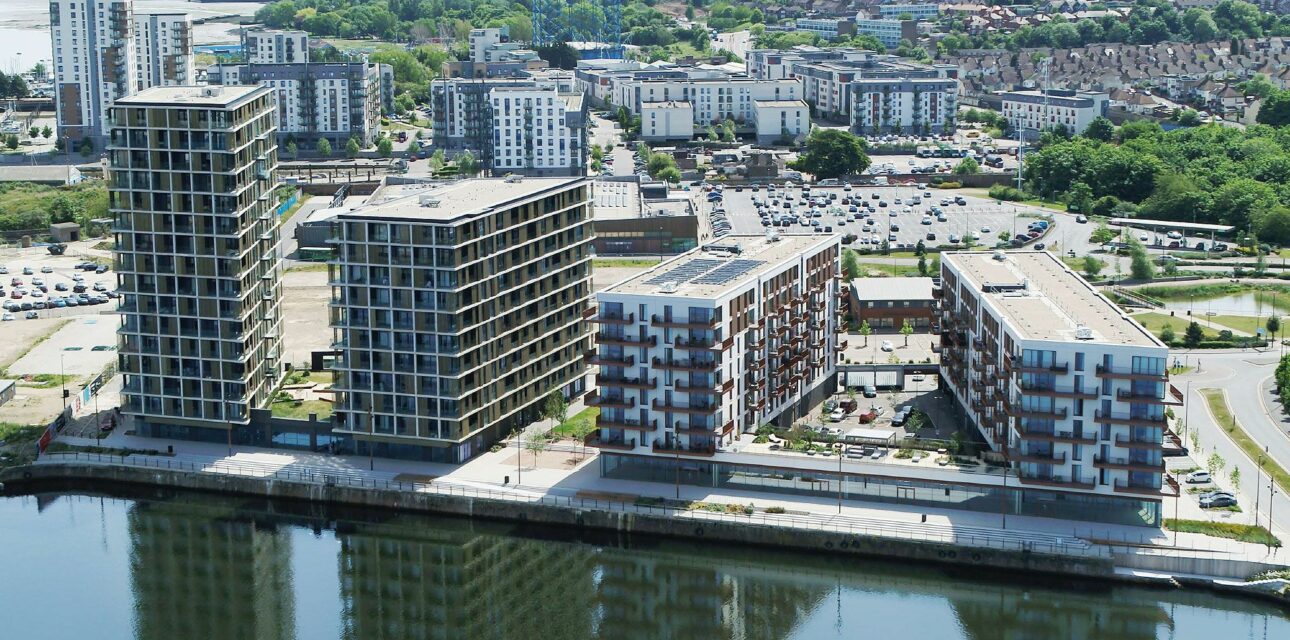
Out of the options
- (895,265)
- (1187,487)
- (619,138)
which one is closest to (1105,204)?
(895,265)

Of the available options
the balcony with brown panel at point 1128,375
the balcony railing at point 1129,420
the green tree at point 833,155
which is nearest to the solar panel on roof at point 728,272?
the balcony with brown panel at point 1128,375

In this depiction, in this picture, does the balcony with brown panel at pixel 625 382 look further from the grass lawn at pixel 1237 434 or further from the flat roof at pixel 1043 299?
the grass lawn at pixel 1237 434

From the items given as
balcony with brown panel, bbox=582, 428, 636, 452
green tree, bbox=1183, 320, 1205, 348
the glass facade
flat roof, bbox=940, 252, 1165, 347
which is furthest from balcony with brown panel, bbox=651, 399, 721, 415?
green tree, bbox=1183, 320, 1205, 348

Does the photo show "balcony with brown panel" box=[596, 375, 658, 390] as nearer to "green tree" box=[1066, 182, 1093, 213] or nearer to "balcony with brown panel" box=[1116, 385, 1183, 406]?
"balcony with brown panel" box=[1116, 385, 1183, 406]

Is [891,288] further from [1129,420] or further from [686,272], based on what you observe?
[1129,420]

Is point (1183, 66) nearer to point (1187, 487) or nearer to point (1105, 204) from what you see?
point (1105, 204)
